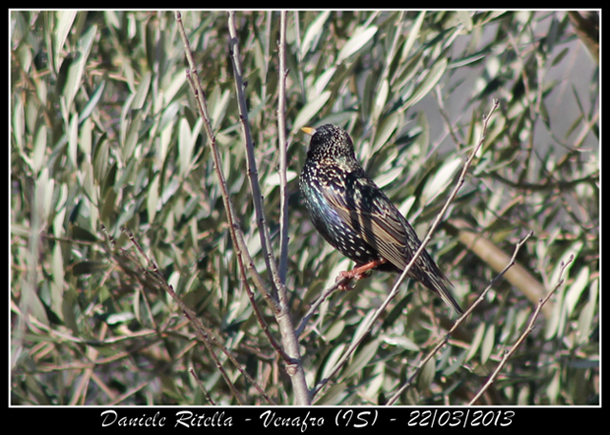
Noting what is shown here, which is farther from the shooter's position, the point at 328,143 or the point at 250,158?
the point at 328,143

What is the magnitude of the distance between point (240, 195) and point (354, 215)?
67 cm

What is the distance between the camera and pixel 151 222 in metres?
3.44

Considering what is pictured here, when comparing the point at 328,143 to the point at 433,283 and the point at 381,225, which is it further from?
the point at 433,283

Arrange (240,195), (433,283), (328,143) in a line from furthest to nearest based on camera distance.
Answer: (240,195) → (328,143) → (433,283)

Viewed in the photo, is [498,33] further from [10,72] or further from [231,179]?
[10,72]

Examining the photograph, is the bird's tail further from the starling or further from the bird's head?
the bird's head

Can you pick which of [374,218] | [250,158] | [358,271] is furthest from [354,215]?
[250,158]

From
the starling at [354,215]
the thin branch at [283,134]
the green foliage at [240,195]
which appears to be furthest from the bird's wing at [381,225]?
the thin branch at [283,134]

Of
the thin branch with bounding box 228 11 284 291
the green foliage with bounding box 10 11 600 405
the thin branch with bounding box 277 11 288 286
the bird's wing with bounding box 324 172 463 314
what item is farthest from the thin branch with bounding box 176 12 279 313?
the green foliage with bounding box 10 11 600 405

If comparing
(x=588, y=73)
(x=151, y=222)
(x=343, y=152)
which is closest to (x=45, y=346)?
(x=151, y=222)

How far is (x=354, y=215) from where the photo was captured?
3.26 m

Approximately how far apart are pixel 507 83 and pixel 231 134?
1.95 meters

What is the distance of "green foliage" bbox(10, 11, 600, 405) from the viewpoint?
3.43 meters

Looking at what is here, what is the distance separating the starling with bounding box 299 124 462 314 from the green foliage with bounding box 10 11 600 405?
0.14 metres
